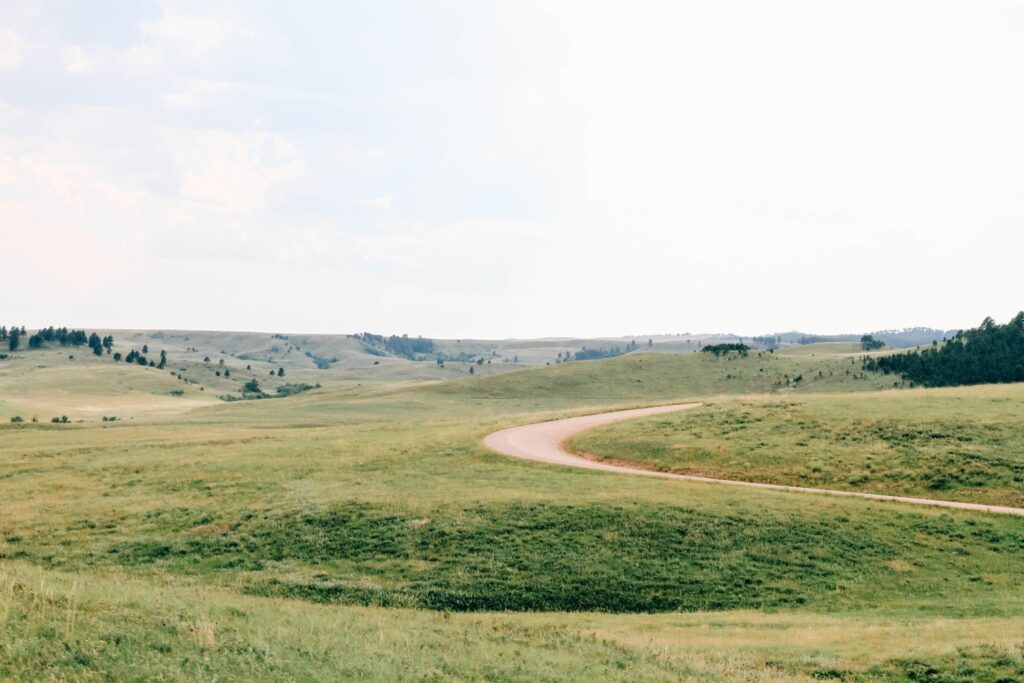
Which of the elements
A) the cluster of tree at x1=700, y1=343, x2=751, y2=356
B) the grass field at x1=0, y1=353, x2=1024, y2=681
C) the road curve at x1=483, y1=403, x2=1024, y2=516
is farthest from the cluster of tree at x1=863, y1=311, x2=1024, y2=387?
the grass field at x1=0, y1=353, x2=1024, y2=681

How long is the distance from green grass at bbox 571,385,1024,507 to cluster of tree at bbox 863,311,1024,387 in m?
55.1

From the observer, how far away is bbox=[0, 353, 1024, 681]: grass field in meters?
15.8

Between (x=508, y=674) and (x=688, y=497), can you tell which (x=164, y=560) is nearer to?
(x=508, y=674)

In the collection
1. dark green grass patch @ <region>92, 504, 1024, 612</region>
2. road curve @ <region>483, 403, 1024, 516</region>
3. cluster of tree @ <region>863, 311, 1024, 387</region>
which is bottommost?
dark green grass patch @ <region>92, 504, 1024, 612</region>

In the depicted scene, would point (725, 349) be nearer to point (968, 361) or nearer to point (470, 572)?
point (968, 361)

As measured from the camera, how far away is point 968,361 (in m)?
108

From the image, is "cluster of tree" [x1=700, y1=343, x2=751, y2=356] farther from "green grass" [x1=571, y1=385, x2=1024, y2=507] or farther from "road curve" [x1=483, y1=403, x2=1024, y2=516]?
"green grass" [x1=571, y1=385, x2=1024, y2=507]

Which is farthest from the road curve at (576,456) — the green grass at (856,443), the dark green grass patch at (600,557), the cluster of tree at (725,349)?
the cluster of tree at (725,349)

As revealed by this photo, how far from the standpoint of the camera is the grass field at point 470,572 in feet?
52.0

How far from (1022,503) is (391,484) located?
2803cm

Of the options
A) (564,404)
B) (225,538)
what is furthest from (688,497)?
(564,404)

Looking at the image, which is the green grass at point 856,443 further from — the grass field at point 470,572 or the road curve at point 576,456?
the road curve at point 576,456

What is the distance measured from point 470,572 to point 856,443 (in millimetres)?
25645

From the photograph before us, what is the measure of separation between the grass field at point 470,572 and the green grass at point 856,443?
3.17 ft
